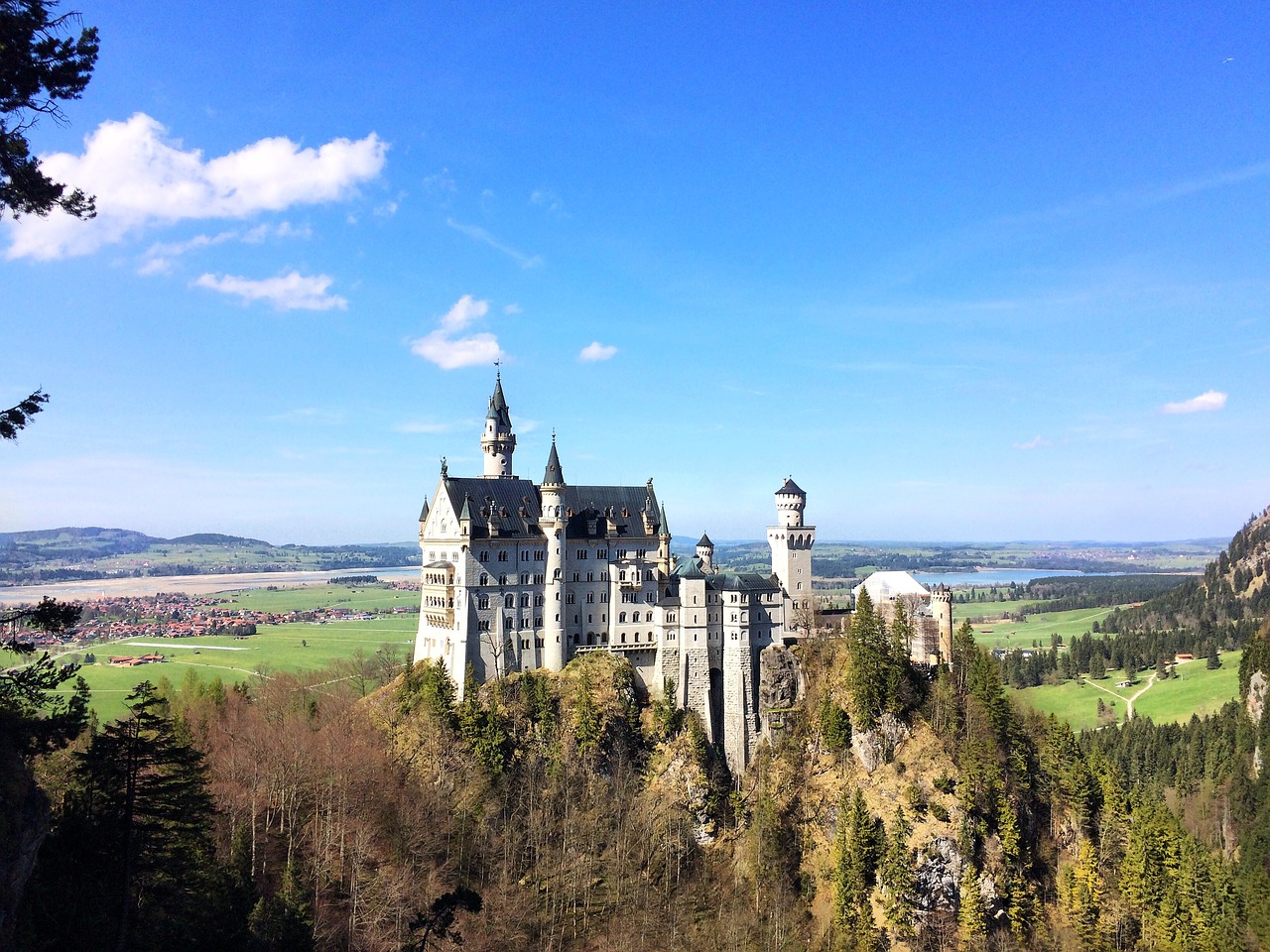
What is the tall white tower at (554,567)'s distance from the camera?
86.3m

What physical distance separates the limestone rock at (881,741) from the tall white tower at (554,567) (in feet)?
93.2

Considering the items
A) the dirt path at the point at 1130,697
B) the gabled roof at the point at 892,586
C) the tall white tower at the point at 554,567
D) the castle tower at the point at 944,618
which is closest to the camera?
the tall white tower at the point at 554,567

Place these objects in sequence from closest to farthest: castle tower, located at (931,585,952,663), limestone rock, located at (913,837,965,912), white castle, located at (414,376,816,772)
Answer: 1. limestone rock, located at (913,837,965,912)
2. white castle, located at (414,376,816,772)
3. castle tower, located at (931,585,952,663)

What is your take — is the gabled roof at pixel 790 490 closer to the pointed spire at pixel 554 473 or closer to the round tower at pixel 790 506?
the round tower at pixel 790 506

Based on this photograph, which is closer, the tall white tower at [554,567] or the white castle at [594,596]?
the white castle at [594,596]

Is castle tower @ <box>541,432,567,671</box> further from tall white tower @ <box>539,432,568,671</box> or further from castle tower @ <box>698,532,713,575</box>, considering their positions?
castle tower @ <box>698,532,713,575</box>

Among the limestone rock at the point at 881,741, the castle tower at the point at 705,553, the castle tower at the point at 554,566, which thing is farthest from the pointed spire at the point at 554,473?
the limestone rock at the point at 881,741

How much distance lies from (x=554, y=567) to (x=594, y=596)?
5739 mm

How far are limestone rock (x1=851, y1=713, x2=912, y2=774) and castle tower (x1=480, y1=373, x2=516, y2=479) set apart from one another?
44057 mm

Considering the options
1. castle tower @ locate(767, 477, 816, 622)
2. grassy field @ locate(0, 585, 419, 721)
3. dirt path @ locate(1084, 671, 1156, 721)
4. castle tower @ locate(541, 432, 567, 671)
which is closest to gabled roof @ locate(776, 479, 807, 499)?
castle tower @ locate(767, 477, 816, 622)

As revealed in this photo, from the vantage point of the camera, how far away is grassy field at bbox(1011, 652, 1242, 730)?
155625 millimetres

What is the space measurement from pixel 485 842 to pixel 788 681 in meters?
32.7

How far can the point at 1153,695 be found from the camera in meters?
167

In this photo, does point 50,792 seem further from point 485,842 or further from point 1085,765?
point 1085,765
